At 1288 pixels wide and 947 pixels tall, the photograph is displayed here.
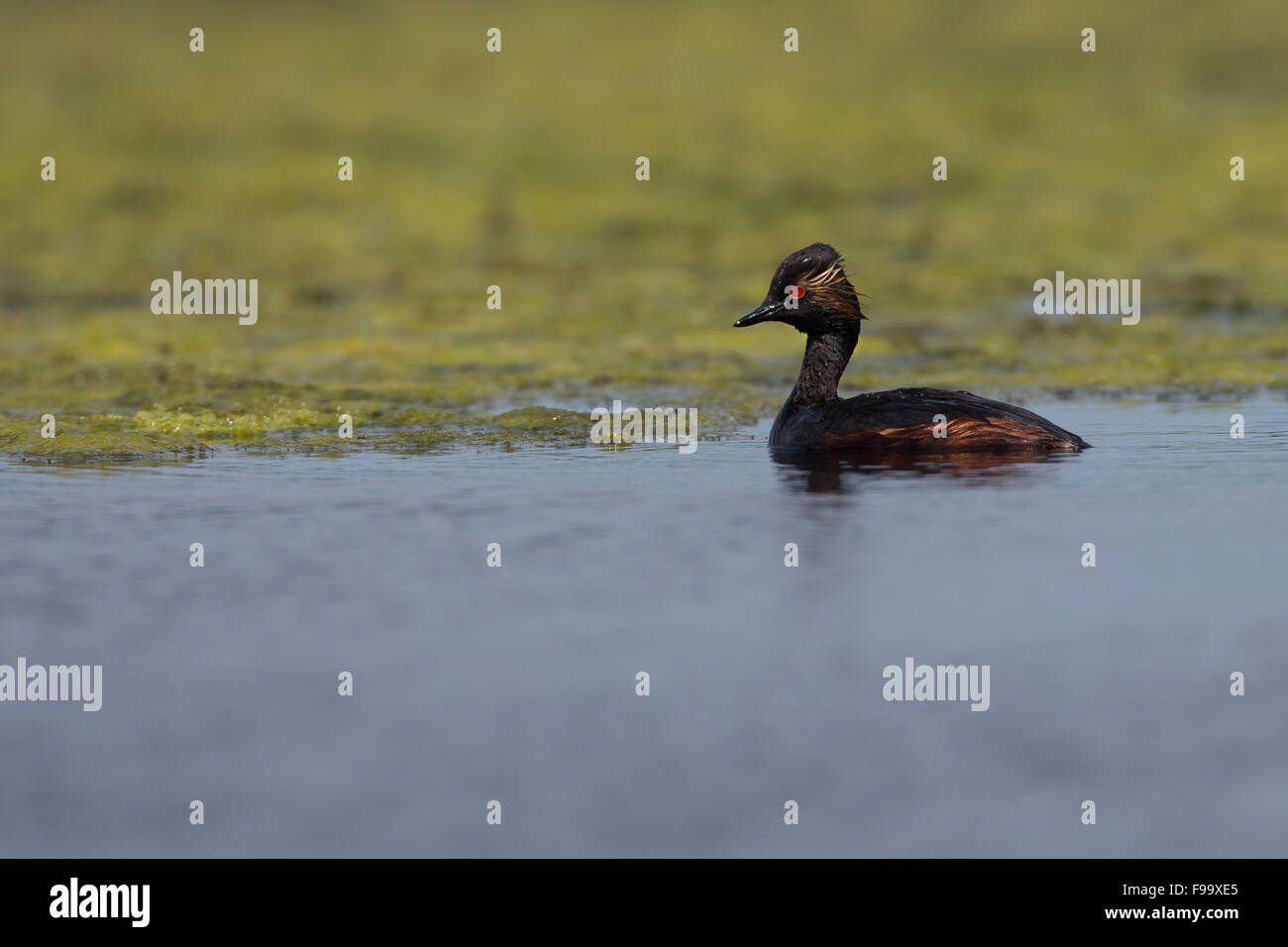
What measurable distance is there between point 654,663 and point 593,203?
93.7 ft

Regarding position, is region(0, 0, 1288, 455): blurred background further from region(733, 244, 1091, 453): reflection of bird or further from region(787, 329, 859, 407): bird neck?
region(733, 244, 1091, 453): reflection of bird

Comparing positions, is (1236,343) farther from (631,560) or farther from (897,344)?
(631,560)

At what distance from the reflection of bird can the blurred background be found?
57.6 inches

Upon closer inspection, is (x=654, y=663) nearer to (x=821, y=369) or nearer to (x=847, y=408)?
(x=847, y=408)

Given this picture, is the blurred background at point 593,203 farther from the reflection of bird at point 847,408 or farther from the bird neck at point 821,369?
the reflection of bird at point 847,408

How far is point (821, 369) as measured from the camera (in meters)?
16.1

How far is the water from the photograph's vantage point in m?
6.73

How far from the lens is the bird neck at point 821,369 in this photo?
16094 millimetres

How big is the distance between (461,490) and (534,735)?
233 inches

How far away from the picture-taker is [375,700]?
318 inches

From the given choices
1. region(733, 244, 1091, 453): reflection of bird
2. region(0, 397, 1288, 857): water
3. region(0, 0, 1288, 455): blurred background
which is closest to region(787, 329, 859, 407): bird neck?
region(733, 244, 1091, 453): reflection of bird

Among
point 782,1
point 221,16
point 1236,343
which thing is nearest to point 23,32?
point 221,16

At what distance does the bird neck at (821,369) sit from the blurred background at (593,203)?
1.33 metres
